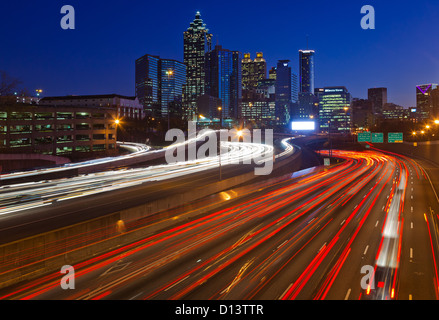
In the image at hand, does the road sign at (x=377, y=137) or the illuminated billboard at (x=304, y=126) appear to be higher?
the illuminated billboard at (x=304, y=126)

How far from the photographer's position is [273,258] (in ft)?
51.8

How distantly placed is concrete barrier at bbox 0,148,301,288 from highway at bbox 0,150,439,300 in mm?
399

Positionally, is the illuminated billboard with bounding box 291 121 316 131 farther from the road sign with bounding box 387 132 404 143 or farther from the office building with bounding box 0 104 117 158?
the office building with bounding box 0 104 117 158

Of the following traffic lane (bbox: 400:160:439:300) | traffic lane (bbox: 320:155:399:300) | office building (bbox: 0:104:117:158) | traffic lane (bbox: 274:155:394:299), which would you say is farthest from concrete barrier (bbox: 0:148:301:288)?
office building (bbox: 0:104:117:158)

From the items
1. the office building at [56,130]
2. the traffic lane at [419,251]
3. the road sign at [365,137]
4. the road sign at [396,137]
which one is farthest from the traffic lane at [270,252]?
the road sign at [365,137]

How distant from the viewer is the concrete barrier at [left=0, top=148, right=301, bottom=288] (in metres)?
12.9

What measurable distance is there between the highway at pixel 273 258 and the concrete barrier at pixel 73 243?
40 cm

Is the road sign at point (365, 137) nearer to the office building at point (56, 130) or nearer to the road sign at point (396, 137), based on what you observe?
the road sign at point (396, 137)

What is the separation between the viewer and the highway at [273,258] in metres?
12.6

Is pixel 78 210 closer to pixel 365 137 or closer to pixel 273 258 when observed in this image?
pixel 273 258

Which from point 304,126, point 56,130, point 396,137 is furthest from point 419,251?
point 304,126

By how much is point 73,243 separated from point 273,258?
8.36 meters
